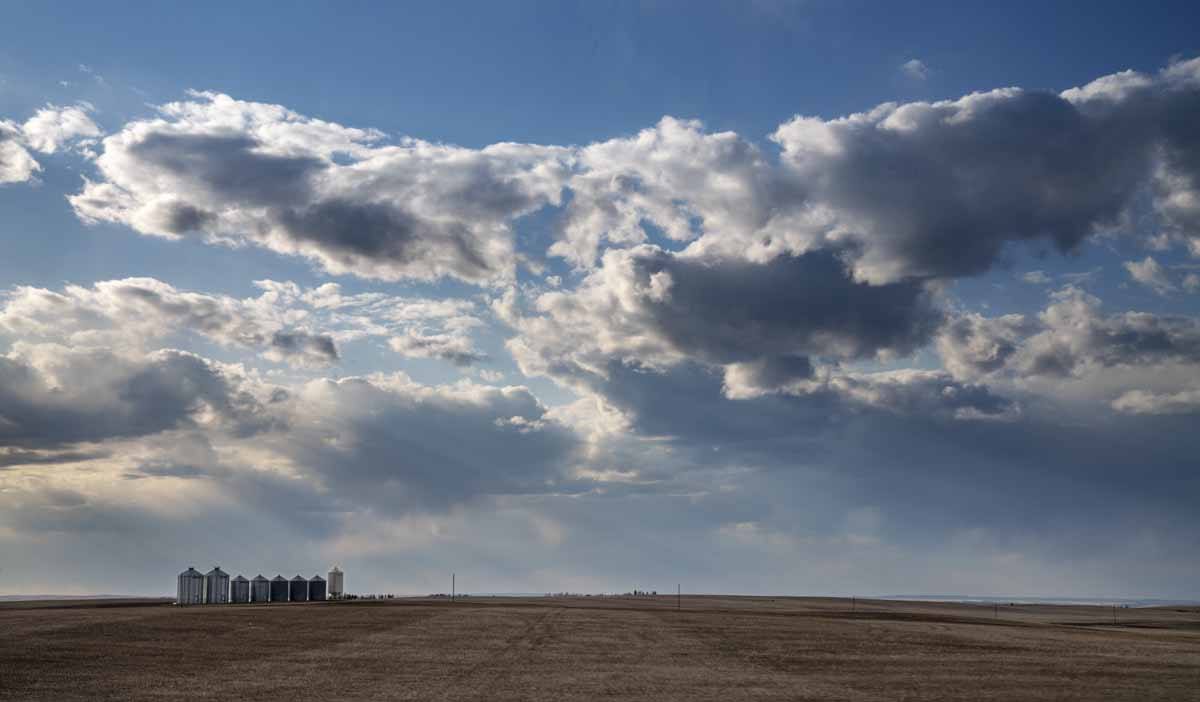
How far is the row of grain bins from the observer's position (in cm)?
12012

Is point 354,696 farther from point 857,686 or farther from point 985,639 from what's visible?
point 985,639

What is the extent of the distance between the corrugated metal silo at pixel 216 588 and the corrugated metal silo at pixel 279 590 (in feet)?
27.2

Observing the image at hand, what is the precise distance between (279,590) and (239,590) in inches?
275

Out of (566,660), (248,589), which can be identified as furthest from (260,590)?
(566,660)

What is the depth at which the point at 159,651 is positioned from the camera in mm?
54188

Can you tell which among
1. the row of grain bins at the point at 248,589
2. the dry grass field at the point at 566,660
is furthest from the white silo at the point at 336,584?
the dry grass field at the point at 566,660

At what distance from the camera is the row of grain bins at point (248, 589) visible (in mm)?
120125

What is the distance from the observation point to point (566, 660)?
51656mm

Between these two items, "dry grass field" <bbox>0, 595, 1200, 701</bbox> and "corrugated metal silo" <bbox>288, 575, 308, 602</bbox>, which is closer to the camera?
"dry grass field" <bbox>0, 595, 1200, 701</bbox>

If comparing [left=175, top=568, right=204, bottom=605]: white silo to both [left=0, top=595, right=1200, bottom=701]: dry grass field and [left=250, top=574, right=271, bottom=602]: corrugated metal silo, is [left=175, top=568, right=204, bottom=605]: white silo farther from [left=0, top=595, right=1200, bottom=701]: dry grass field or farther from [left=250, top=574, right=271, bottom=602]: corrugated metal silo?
[left=0, top=595, right=1200, bottom=701]: dry grass field

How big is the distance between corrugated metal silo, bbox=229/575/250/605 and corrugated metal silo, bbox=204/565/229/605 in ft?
3.04

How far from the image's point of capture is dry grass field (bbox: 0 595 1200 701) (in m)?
40.0

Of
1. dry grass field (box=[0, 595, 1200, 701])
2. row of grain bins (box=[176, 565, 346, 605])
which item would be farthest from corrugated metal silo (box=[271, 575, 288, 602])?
dry grass field (box=[0, 595, 1200, 701])

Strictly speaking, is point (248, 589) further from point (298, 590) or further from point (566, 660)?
point (566, 660)
